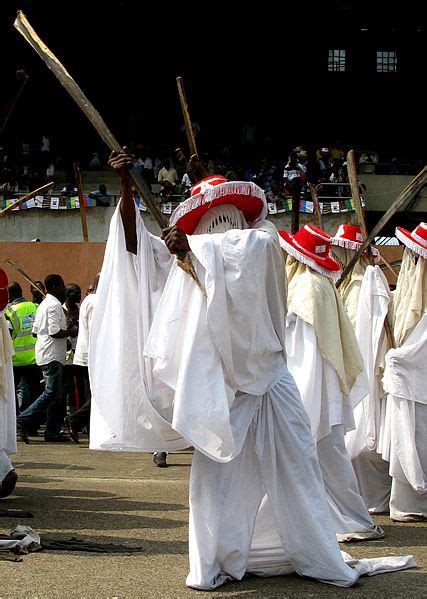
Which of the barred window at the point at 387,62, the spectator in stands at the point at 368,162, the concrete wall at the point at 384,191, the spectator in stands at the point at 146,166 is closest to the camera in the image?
the concrete wall at the point at 384,191

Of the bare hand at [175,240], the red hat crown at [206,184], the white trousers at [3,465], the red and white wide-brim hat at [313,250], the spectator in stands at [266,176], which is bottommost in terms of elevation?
the white trousers at [3,465]

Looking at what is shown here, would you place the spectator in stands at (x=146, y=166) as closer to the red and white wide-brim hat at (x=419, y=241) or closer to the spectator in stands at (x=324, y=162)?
the spectator in stands at (x=324, y=162)

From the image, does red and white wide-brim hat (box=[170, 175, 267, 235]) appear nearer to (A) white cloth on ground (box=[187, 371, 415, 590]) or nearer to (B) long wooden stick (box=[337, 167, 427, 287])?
(A) white cloth on ground (box=[187, 371, 415, 590])

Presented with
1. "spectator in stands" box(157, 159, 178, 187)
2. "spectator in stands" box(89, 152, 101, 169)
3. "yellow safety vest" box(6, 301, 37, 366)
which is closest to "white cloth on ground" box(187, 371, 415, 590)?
"yellow safety vest" box(6, 301, 37, 366)

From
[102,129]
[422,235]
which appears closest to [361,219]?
[422,235]

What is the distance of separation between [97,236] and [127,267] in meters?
17.2

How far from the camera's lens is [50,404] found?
12336mm

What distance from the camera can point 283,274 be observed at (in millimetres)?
5246

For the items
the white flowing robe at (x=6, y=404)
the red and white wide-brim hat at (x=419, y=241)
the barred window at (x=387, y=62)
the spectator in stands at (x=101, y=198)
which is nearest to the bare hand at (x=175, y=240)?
the white flowing robe at (x=6, y=404)

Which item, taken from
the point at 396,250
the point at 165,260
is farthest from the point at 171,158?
the point at 165,260

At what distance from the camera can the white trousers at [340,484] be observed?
260 inches

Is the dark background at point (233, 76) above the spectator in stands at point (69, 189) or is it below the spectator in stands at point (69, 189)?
above

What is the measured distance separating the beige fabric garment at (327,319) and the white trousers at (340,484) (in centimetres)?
37

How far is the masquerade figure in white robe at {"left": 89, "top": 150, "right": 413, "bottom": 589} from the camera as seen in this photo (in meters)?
4.96
